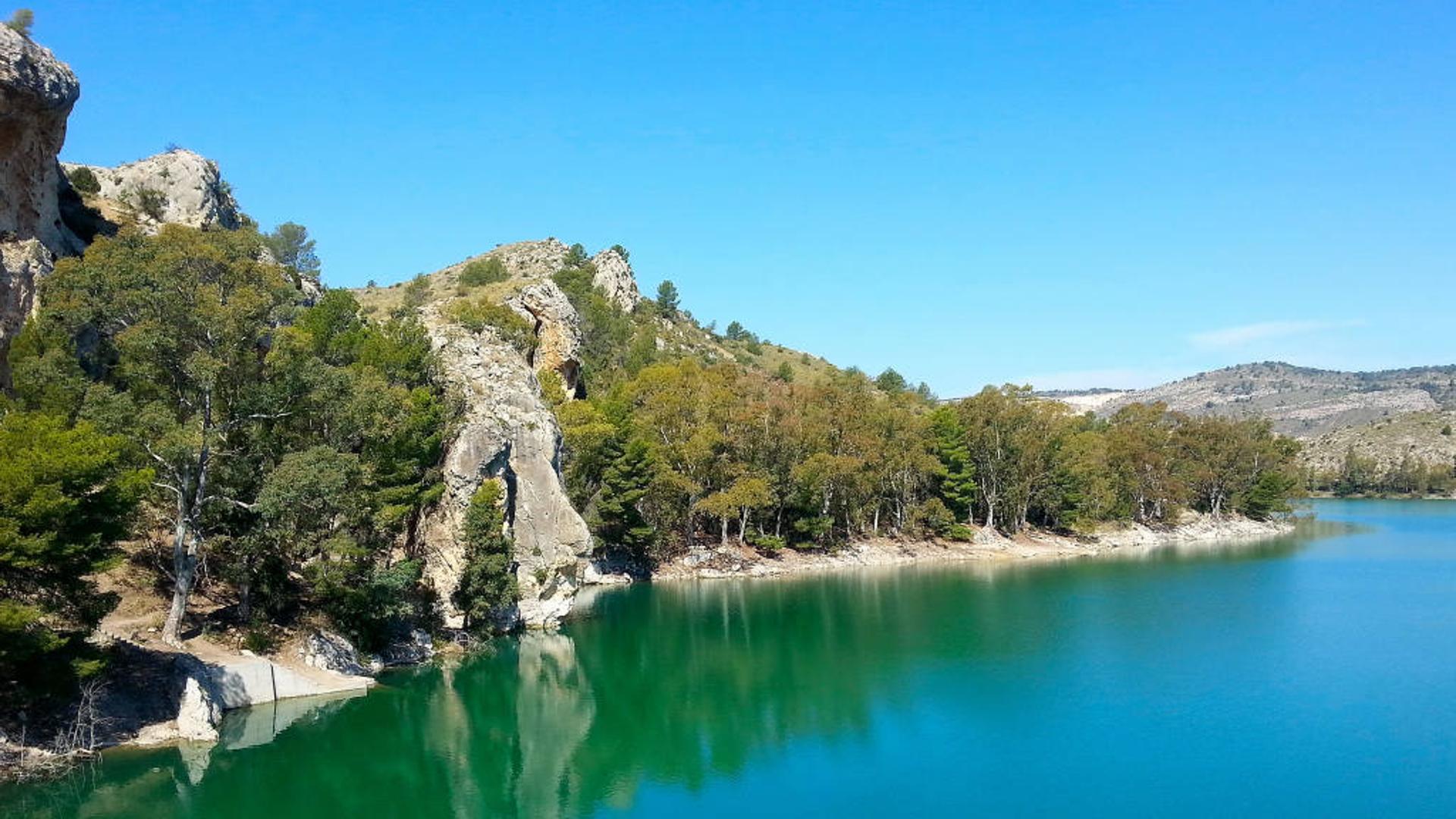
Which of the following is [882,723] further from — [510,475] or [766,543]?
[766,543]

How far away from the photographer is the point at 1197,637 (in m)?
48.9

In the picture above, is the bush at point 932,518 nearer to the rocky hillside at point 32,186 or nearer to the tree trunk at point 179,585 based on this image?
the tree trunk at point 179,585

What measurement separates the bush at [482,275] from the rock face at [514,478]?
52660 millimetres

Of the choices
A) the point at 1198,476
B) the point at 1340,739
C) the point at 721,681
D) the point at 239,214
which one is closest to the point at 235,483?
the point at 721,681

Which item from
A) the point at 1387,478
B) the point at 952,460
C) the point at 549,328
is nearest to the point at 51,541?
the point at 549,328

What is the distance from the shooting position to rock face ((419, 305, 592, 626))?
4616 cm

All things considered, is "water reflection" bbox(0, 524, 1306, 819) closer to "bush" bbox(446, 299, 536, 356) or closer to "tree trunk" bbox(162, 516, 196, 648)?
"tree trunk" bbox(162, 516, 196, 648)

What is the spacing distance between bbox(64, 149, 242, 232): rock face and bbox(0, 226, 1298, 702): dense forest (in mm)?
10747

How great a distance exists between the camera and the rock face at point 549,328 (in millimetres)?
73375

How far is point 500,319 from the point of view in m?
66.3

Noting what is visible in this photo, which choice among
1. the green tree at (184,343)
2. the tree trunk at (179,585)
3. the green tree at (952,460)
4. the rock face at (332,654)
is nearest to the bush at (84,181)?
the green tree at (184,343)

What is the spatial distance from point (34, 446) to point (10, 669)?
6624 mm

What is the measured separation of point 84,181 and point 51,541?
47.3 m

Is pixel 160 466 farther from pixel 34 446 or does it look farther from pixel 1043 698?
pixel 1043 698
